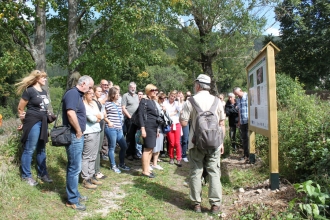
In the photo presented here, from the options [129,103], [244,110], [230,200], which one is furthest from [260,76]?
[129,103]

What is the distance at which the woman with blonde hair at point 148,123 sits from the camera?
5754mm

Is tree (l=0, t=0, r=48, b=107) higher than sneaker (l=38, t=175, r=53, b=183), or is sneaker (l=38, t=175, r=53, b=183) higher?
tree (l=0, t=0, r=48, b=107)

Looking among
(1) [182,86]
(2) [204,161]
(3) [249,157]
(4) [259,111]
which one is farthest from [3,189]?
(1) [182,86]

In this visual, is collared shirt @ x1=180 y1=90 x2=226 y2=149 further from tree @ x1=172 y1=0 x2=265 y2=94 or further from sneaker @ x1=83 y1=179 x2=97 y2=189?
tree @ x1=172 y1=0 x2=265 y2=94

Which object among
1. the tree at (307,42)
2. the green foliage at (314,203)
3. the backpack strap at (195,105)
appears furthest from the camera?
the tree at (307,42)

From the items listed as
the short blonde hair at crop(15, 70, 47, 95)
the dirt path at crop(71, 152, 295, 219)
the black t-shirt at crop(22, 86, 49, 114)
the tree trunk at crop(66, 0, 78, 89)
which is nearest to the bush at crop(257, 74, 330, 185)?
the dirt path at crop(71, 152, 295, 219)

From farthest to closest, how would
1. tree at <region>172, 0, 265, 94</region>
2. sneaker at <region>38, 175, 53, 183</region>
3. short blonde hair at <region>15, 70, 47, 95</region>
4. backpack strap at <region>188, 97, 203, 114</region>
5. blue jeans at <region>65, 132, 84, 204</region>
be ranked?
tree at <region>172, 0, 265, 94</region> < sneaker at <region>38, 175, 53, 183</region> < short blonde hair at <region>15, 70, 47, 95</region> < backpack strap at <region>188, 97, 203, 114</region> < blue jeans at <region>65, 132, 84, 204</region>

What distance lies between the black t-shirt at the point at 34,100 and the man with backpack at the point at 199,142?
7.36 feet

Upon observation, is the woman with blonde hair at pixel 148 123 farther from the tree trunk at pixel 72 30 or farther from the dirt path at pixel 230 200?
the tree trunk at pixel 72 30

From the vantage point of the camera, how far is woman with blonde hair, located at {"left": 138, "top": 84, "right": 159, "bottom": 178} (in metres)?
5.75

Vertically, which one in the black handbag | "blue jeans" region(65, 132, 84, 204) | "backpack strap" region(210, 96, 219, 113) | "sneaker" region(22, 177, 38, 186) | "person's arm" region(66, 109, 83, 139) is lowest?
"sneaker" region(22, 177, 38, 186)

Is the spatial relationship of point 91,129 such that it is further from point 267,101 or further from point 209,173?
point 267,101

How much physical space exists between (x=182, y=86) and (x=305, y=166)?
46.0m

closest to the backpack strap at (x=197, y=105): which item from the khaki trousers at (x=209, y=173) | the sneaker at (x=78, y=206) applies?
the khaki trousers at (x=209, y=173)
